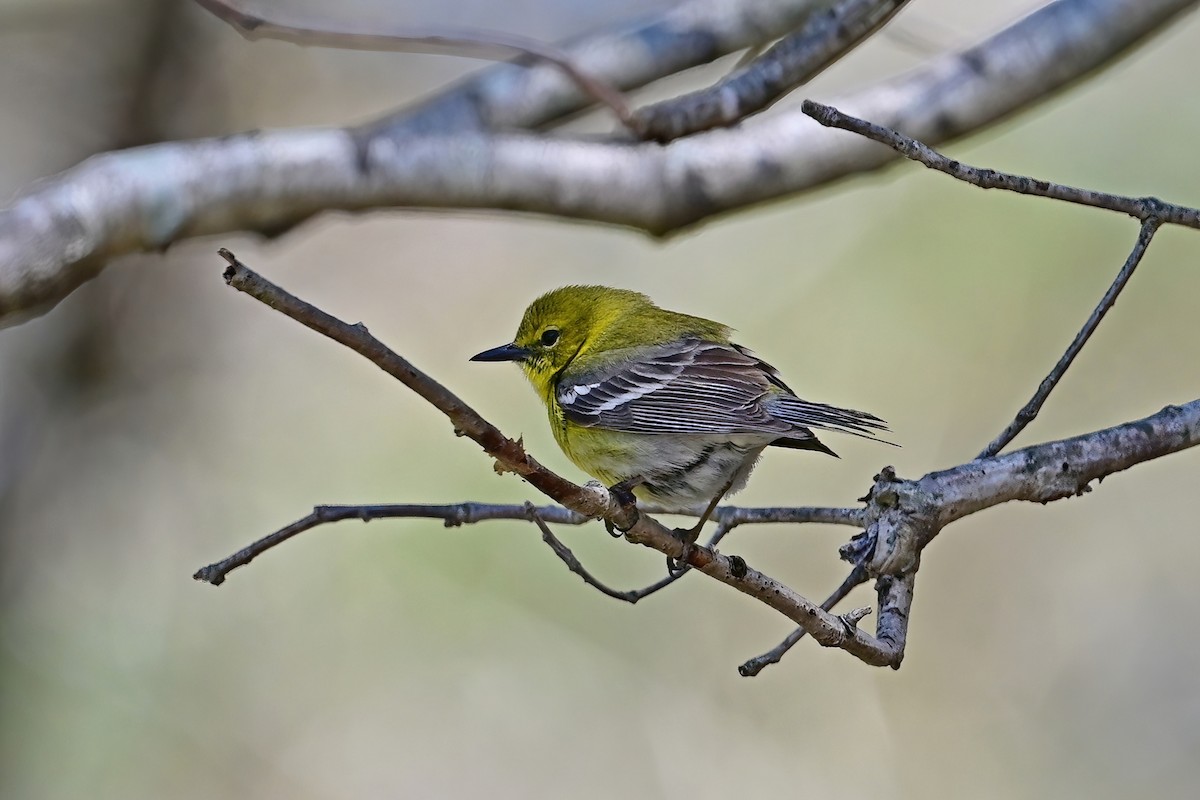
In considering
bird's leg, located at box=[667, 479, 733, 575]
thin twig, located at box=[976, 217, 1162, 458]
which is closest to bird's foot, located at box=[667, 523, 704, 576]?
bird's leg, located at box=[667, 479, 733, 575]

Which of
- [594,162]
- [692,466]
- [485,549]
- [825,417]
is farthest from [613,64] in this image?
[485,549]

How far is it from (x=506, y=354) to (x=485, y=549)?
201 centimetres

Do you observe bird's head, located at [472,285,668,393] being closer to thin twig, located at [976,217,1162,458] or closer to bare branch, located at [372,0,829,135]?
bare branch, located at [372,0,829,135]

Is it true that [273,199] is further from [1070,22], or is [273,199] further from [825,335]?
[825,335]

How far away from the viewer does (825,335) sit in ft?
21.8

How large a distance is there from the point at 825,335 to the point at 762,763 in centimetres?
252

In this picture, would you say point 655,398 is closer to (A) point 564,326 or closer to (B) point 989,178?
(A) point 564,326

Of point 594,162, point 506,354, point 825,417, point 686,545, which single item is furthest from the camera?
point 506,354

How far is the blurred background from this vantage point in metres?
5.67

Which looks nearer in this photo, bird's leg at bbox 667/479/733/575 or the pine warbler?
bird's leg at bbox 667/479/733/575

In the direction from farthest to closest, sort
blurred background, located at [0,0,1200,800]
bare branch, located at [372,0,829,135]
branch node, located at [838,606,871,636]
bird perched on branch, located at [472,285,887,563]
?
blurred background, located at [0,0,1200,800] < bare branch, located at [372,0,829,135] < bird perched on branch, located at [472,285,887,563] < branch node, located at [838,606,871,636]

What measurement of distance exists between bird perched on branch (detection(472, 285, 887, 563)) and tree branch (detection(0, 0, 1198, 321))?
0.43m

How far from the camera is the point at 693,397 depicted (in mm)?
3688

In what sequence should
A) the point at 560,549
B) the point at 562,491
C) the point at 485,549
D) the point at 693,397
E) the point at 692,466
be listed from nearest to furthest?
the point at 562,491
the point at 560,549
the point at 692,466
the point at 693,397
the point at 485,549
